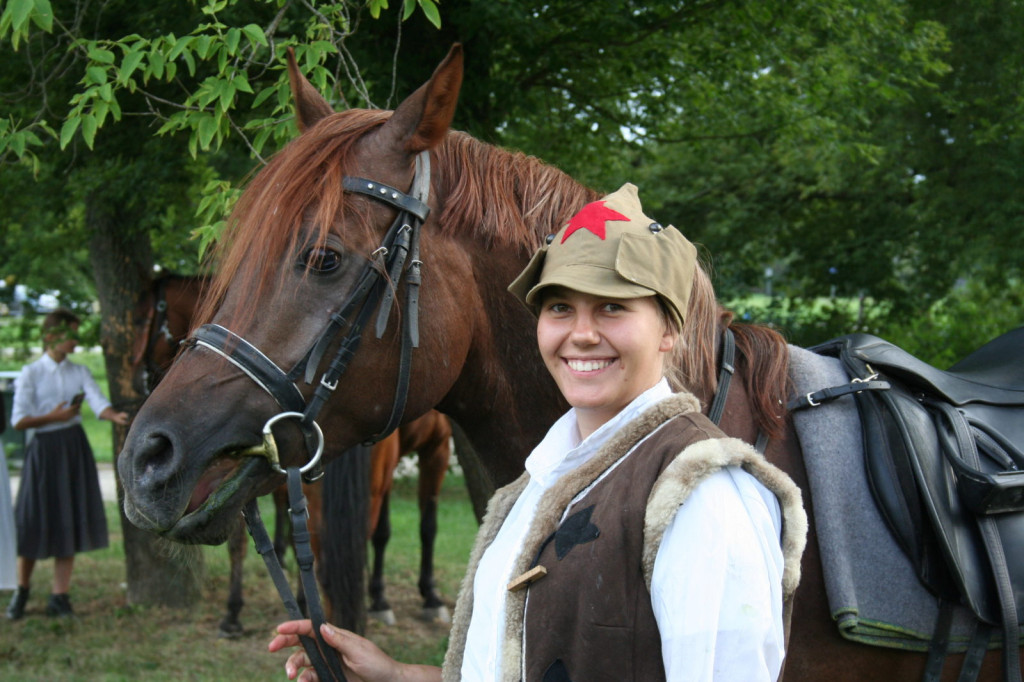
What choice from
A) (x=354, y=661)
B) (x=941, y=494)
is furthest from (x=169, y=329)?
(x=941, y=494)

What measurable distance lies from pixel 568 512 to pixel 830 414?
0.94 metres

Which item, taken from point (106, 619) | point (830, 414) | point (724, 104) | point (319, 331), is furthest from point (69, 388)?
point (830, 414)

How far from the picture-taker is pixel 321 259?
1932 millimetres

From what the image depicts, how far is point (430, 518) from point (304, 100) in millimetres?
5247

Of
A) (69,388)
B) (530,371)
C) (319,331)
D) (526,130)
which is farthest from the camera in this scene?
(69,388)

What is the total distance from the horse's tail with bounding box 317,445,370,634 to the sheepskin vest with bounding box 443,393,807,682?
3923 millimetres

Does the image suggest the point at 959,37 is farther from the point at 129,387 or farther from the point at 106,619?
the point at 106,619

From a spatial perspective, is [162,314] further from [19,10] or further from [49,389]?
[19,10]

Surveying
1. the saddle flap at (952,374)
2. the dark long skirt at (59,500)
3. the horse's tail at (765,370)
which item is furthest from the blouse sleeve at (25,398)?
the saddle flap at (952,374)

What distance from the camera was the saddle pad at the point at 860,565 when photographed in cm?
190

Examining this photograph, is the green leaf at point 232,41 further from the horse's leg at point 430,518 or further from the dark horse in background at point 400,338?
the horse's leg at point 430,518

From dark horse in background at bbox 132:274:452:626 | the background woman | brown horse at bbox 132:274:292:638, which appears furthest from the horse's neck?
the background woman

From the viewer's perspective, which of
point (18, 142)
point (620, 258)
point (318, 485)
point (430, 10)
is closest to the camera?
point (620, 258)

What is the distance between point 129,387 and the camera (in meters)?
6.80
